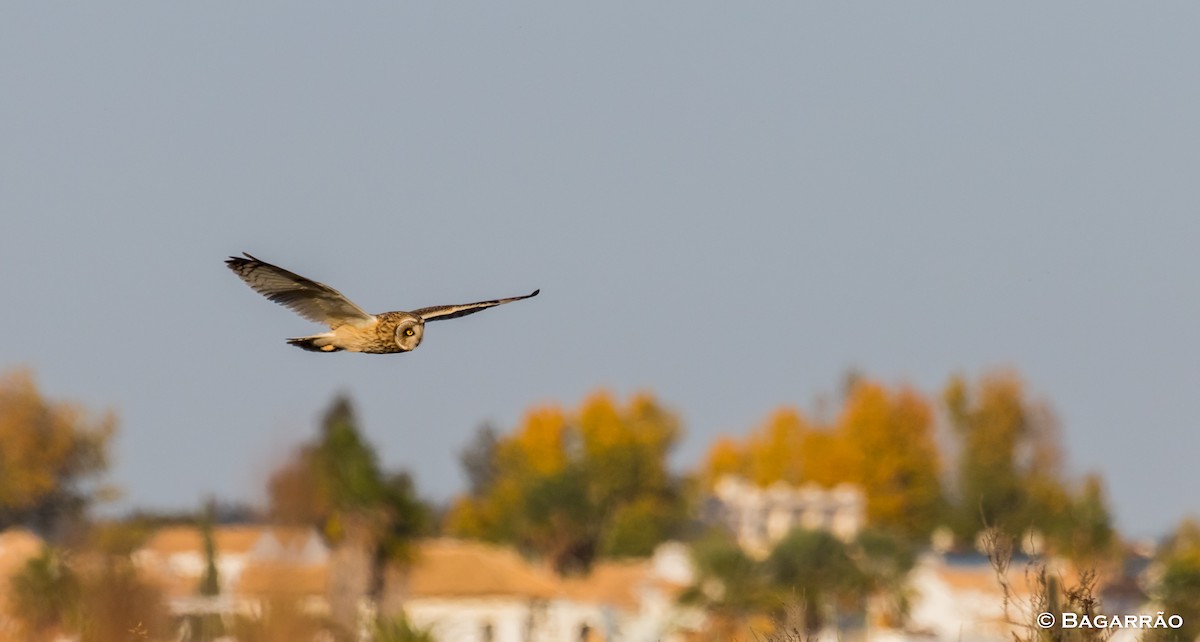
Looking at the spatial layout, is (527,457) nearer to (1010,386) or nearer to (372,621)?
(1010,386)

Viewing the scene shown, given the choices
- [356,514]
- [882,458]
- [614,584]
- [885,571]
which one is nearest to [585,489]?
[882,458]

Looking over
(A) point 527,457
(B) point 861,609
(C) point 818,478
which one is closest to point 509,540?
(A) point 527,457

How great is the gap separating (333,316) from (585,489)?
98.2 metres

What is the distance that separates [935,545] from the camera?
4124 inches

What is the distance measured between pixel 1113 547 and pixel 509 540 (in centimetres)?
3958

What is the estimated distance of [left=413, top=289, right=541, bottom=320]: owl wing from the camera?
17.8m

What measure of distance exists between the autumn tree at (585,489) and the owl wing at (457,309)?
8662 cm

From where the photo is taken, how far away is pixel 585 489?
4518 inches

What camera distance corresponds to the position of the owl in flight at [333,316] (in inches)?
648

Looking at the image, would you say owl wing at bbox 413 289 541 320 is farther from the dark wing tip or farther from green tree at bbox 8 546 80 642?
green tree at bbox 8 546 80 642

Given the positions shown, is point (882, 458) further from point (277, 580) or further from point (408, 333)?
point (408, 333)

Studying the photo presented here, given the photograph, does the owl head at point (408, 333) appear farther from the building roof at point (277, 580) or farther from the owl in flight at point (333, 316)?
the building roof at point (277, 580)

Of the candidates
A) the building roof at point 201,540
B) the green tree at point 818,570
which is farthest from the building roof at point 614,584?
the building roof at point 201,540

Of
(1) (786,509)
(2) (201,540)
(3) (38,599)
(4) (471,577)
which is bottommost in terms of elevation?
(3) (38,599)
